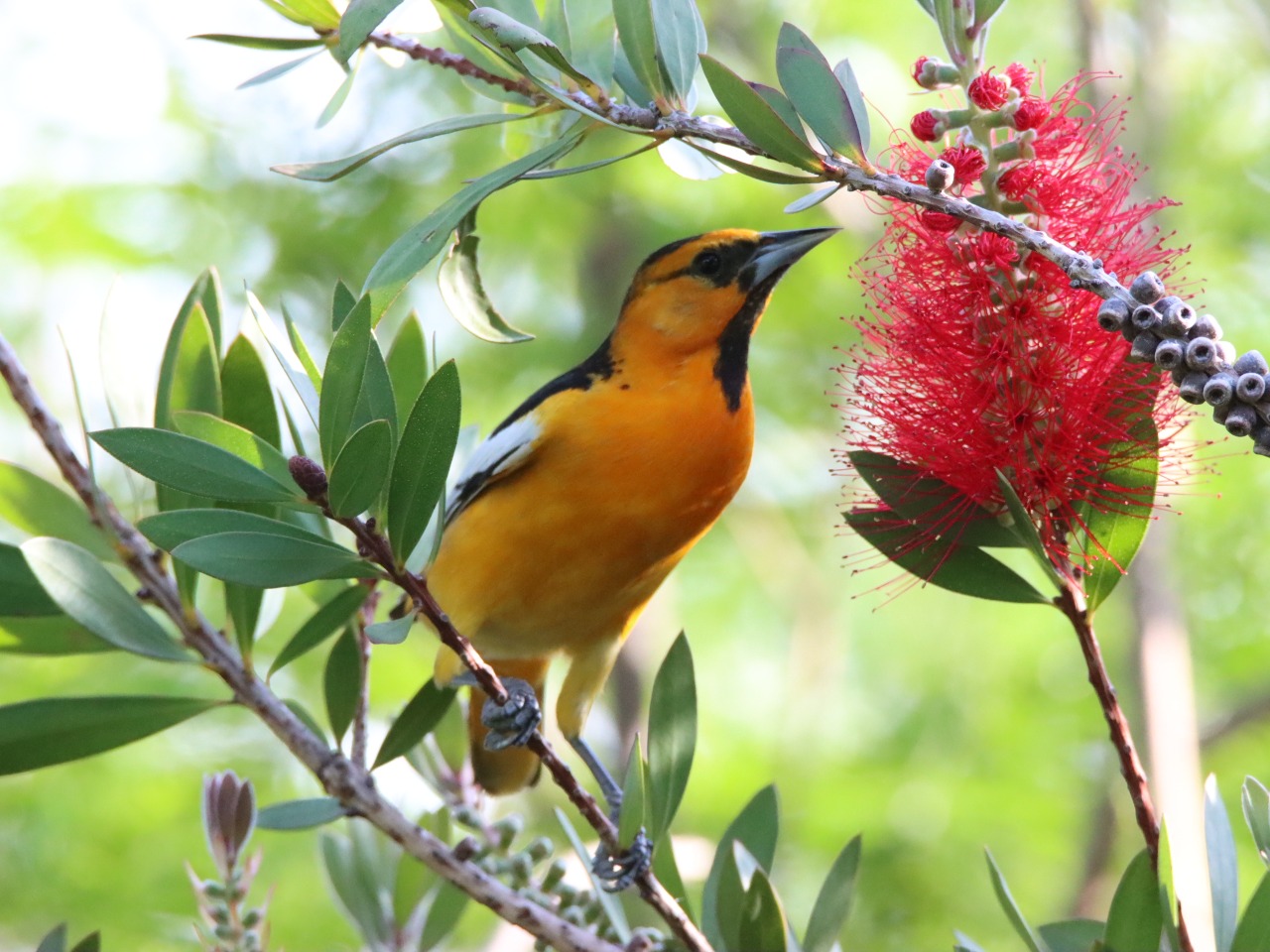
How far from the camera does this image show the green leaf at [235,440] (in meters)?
1.58

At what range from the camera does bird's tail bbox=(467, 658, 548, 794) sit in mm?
3635

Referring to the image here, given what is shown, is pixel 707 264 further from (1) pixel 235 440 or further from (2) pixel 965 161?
(1) pixel 235 440

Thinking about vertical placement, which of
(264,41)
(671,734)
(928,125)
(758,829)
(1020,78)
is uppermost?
(264,41)

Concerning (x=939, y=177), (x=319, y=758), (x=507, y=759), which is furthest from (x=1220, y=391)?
(x=507, y=759)

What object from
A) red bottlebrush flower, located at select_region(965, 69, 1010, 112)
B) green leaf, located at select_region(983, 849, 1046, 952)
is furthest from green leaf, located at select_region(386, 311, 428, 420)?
green leaf, located at select_region(983, 849, 1046, 952)

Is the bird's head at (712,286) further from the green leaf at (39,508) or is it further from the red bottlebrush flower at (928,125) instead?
the green leaf at (39,508)

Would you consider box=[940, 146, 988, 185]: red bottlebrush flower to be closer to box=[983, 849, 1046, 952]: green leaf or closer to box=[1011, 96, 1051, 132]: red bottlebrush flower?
box=[1011, 96, 1051, 132]: red bottlebrush flower

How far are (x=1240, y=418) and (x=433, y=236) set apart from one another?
95 cm

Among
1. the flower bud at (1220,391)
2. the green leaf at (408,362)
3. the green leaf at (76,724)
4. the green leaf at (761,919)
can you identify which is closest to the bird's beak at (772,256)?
the green leaf at (408,362)

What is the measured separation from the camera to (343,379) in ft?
4.99

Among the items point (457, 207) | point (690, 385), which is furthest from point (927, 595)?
point (457, 207)

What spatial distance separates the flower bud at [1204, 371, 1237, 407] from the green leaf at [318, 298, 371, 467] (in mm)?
911

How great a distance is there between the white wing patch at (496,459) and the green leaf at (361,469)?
1.43 metres

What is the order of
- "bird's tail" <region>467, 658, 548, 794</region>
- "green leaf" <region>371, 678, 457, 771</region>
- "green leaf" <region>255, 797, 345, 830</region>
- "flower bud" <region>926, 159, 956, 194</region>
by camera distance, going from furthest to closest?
"bird's tail" <region>467, 658, 548, 794</region> → "green leaf" <region>371, 678, 457, 771</region> → "green leaf" <region>255, 797, 345, 830</region> → "flower bud" <region>926, 159, 956, 194</region>
